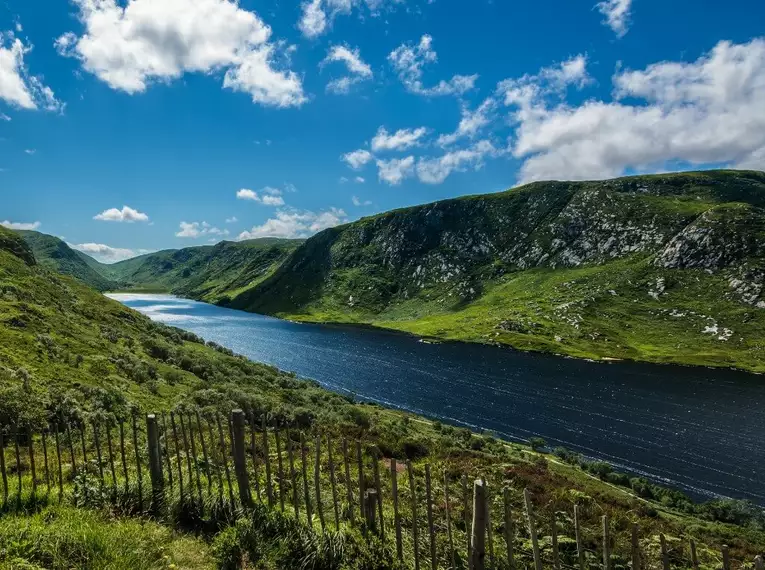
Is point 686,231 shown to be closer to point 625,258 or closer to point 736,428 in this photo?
point 625,258

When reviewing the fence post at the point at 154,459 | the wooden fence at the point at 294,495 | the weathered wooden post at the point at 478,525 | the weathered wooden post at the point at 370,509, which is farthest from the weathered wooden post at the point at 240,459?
the weathered wooden post at the point at 478,525

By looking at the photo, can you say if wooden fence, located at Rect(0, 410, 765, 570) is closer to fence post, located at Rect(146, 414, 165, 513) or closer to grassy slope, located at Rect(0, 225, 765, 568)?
fence post, located at Rect(146, 414, 165, 513)

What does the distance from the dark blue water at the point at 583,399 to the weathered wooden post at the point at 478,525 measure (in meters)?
55.4

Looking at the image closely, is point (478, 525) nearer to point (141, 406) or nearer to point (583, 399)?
point (141, 406)

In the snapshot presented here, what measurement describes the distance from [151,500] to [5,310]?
130 ft

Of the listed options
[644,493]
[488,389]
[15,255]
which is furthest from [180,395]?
[488,389]

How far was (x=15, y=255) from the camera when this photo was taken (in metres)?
71.9

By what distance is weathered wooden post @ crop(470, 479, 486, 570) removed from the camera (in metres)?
9.41

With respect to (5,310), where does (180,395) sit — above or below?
below

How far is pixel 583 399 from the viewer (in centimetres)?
8544

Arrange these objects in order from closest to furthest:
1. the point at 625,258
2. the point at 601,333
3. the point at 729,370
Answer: the point at 729,370
the point at 601,333
the point at 625,258

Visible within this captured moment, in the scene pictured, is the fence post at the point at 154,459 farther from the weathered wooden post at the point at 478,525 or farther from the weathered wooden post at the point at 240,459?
the weathered wooden post at the point at 478,525

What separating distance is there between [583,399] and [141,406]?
7769cm

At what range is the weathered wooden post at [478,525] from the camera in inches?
370
